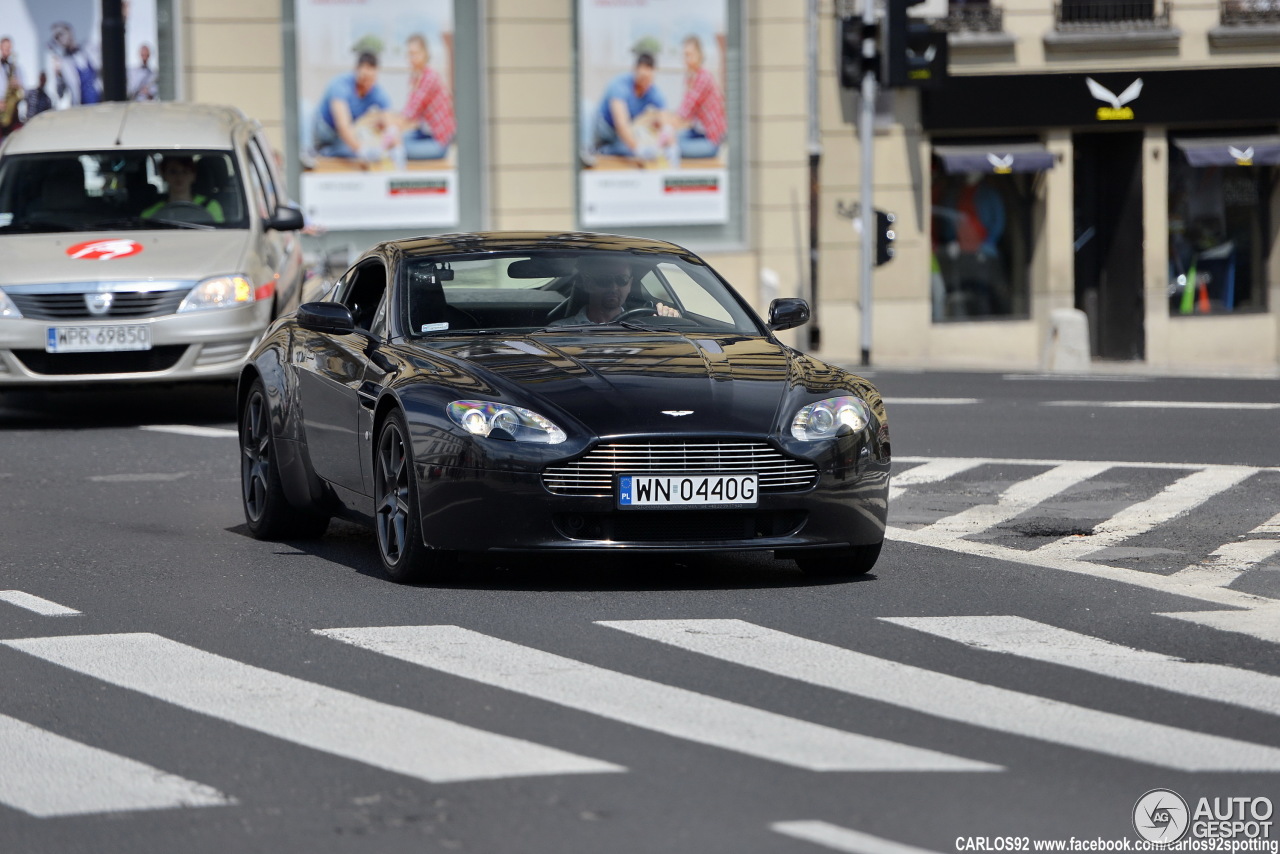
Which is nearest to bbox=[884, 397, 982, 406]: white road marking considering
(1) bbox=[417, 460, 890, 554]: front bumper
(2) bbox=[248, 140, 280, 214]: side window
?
(2) bbox=[248, 140, 280, 214]: side window

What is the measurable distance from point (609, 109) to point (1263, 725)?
76.5 feet

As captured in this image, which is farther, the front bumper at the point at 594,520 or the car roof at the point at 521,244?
the car roof at the point at 521,244

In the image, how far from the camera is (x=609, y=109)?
28.9 metres

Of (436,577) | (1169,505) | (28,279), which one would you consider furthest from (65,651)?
(28,279)

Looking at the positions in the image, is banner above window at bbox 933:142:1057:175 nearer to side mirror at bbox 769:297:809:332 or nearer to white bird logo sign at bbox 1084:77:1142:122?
white bird logo sign at bbox 1084:77:1142:122

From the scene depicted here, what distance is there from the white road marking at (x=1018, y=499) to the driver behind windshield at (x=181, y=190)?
6.71 meters

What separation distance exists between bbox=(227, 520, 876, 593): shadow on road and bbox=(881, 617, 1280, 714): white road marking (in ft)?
3.38

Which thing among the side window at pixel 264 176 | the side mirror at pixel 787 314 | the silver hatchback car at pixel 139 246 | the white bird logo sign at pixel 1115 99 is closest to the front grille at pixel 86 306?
the silver hatchback car at pixel 139 246

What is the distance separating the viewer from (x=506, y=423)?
8.37m

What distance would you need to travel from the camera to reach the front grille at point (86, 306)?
15.4 meters

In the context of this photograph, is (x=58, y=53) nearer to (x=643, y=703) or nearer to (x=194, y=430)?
(x=194, y=430)

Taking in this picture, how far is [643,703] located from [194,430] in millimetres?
9842

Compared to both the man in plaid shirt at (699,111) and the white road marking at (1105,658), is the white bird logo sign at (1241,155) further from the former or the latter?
the white road marking at (1105,658)

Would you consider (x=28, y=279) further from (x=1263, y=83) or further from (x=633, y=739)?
(x=1263, y=83)
